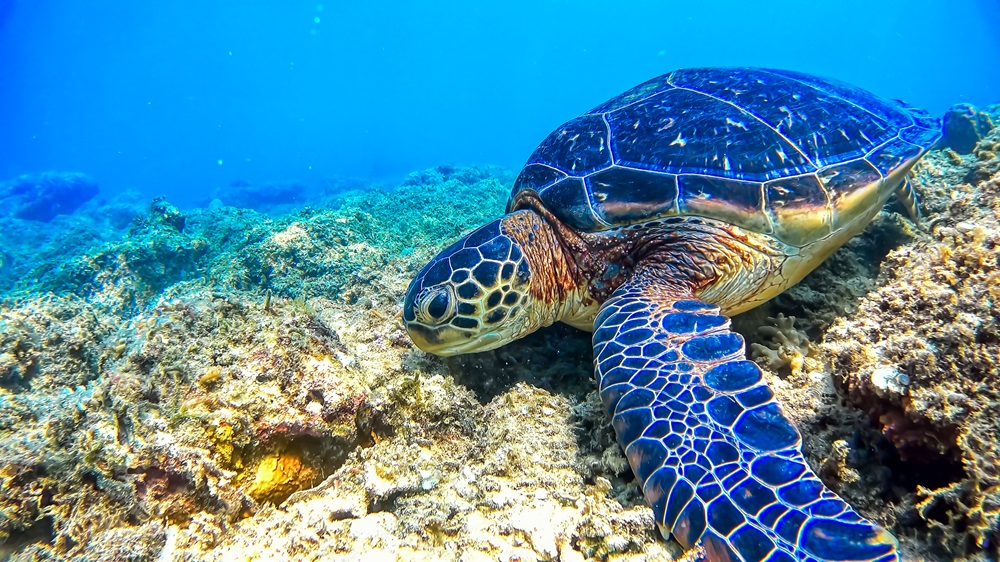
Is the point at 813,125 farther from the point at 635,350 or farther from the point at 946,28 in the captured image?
the point at 946,28

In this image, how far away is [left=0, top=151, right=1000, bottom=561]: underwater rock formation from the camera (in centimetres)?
121

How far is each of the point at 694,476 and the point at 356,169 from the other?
4641cm

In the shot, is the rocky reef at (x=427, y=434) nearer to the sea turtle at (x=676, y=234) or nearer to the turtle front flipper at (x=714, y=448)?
the turtle front flipper at (x=714, y=448)

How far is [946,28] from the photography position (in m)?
91.5

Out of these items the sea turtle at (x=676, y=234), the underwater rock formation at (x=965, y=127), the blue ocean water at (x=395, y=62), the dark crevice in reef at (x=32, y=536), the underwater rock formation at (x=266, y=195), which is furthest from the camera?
the blue ocean water at (x=395, y=62)

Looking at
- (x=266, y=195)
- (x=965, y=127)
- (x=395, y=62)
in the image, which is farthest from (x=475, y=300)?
(x=395, y=62)

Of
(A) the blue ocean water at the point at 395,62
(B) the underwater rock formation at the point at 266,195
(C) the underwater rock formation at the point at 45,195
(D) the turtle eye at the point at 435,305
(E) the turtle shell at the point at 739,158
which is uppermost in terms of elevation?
(A) the blue ocean water at the point at 395,62

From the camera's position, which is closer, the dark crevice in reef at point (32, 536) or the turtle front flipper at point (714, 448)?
the turtle front flipper at point (714, 448)

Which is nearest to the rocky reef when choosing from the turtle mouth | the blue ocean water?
the turtle mouth

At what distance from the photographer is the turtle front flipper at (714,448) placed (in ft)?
3.66

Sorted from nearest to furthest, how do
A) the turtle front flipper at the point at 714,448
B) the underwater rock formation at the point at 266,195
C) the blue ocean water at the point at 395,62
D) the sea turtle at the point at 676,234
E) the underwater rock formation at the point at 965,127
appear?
the turtle front flipper at the point at 714,448
the sea turtle at the point at 676,234
the underwater rock formation at the point at 965,127
the underwater rock formation at the point at 266,195
the blue ocean water at the point at 395,62

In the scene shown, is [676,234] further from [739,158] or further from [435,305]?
[435,305]

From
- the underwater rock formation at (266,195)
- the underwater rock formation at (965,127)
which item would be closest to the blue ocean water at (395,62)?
the underwater rock formation at (266,195)

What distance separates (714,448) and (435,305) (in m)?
A: 1.39
